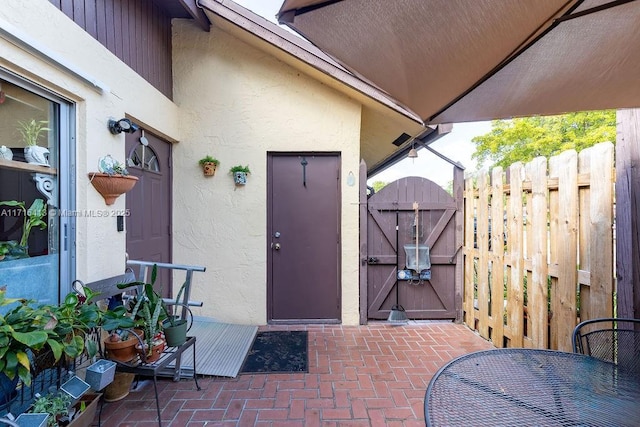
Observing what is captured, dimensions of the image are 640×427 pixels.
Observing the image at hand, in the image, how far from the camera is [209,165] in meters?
3.62

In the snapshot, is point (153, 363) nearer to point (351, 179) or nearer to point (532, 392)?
point (532, 392)

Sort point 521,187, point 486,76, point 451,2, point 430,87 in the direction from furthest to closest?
point 521,187 → point 430,87 → point 486,76 → point 451,2

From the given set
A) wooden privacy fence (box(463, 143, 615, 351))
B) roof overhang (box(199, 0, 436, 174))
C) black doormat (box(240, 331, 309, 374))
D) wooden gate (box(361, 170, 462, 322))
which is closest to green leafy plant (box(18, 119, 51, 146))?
roof overhang (box(199, 0, 436, 174))

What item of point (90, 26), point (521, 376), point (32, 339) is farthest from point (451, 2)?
point (90, 26)

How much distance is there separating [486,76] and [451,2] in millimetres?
566

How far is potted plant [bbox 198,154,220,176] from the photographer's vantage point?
3625 millimetres

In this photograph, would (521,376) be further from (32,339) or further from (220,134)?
(220,134)

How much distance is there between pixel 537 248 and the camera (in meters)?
2.50

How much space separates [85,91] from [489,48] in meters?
2.67

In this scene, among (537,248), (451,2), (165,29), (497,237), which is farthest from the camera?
(165,29)

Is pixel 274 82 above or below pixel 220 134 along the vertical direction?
above

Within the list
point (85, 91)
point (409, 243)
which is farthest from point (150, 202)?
point (409, 243)

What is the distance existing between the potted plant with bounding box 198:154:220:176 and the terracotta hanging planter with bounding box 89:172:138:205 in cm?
115

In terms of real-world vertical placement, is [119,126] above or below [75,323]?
above
